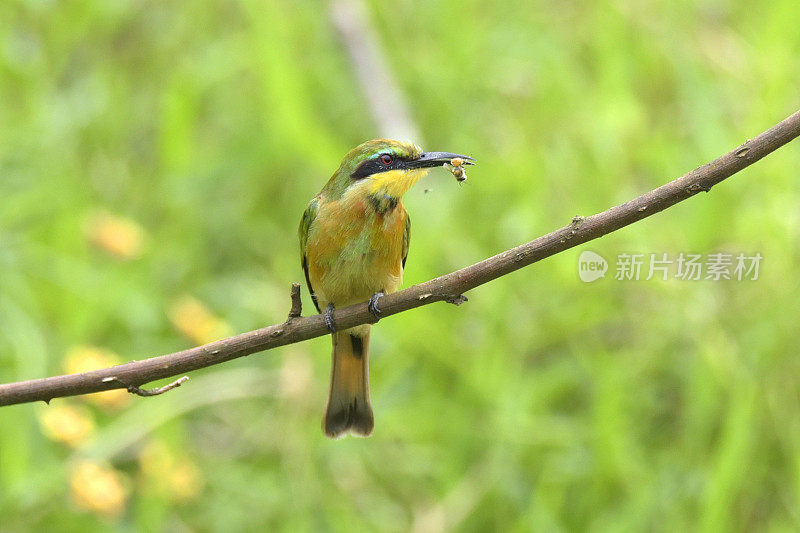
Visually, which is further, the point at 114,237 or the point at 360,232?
the point at 114,237

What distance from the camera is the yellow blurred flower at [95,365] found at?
10.8 feet

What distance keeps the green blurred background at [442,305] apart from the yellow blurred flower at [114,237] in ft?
0.05

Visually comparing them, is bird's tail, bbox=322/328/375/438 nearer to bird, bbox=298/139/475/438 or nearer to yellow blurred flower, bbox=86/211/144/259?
bird, bbox=298/139/475/438

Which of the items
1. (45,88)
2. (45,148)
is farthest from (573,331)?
(45,88)

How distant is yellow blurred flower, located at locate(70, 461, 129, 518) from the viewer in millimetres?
3154

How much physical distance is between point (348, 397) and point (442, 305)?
1.16 meters

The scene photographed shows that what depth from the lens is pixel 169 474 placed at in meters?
3.45

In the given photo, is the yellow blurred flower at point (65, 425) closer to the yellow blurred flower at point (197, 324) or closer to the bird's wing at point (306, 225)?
the yellow blurred flower at point (197, 324)

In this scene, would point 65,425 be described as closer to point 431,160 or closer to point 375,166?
point 375,166

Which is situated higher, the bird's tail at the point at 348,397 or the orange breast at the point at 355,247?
the orange breast at the point at 355,247

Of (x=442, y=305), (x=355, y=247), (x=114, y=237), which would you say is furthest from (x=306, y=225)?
(x=114, y=237)

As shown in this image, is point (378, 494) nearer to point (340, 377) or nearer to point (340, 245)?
point (340, 377)

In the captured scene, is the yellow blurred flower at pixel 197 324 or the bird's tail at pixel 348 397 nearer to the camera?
the bird's tail at pixel 348 397

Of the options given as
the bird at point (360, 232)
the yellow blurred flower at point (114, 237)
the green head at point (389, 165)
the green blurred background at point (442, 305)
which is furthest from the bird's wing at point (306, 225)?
the yellow blurred flower at point (114, 237)
